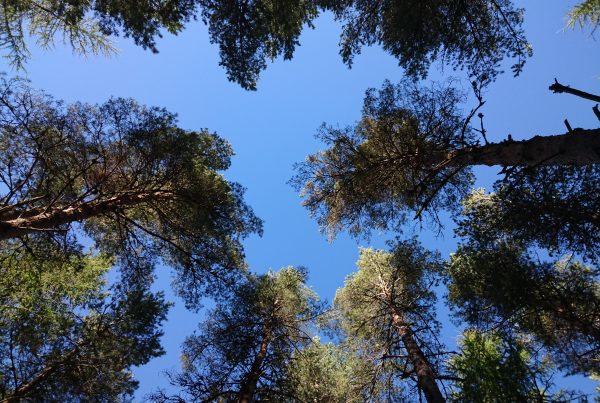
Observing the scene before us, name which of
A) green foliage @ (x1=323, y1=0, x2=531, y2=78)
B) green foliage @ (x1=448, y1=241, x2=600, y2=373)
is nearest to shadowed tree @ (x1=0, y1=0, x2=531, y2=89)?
green foliage @ (x1=323, y1=0, x2=531, y2=78)

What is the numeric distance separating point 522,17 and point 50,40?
37.7 ft

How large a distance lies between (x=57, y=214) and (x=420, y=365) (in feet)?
28.8

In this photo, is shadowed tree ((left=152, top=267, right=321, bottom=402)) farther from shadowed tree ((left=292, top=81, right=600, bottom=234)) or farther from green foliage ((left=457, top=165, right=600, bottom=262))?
green foliage ((left=457, top=165, right=600, bottom=262))

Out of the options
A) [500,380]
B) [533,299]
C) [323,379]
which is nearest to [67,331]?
[323,379]

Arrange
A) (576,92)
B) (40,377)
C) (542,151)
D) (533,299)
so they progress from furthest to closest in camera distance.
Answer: (533,299)
(40,377)
(542,151)
(576,92)

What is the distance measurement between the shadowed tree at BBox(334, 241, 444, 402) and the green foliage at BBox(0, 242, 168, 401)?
5781 mm

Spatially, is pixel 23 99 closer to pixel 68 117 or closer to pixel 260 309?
pixel 68 117

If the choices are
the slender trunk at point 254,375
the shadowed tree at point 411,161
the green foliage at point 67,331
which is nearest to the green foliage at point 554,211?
the shadowed tree at point 411,161

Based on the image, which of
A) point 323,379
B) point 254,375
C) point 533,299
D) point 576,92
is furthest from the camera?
point 323,379

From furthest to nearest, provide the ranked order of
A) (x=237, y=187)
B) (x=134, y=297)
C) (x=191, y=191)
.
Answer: (x=237, y=187) → (x=191, y=191) → (x=134, y=297)

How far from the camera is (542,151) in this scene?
6684mm

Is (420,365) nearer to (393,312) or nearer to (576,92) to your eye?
(393,312)

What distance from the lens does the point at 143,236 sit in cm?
1222

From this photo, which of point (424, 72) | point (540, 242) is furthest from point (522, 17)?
point (540, 242)
